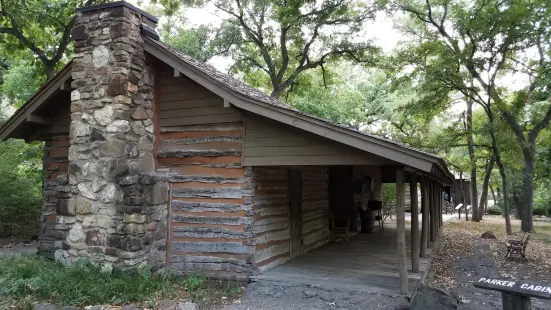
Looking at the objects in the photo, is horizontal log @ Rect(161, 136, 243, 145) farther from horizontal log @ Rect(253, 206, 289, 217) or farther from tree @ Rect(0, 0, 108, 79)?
tree @ Rect(0, 0, 108, 79)

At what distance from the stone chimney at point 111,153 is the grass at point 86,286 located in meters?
0.37

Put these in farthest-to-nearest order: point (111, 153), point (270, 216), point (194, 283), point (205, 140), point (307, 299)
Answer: point (270, 216)
point (205, 140)
point (111, 153)
point (194, 283)
point (307, 299)

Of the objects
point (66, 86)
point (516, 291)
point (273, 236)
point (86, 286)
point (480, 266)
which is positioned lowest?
point (480, 266)

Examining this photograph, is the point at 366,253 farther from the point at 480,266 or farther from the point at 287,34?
the point at 287,34

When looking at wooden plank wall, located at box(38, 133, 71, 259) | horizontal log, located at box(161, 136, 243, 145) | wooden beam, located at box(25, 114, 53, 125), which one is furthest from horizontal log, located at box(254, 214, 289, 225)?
wooden beam, located at box(25, 114, 53, 125)

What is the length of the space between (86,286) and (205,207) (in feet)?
7.85

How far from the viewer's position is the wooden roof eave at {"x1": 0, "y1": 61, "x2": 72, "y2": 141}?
7945 mm

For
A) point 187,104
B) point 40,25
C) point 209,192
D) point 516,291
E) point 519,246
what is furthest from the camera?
point 40,25

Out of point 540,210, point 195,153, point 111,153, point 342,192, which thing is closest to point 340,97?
point 342,192

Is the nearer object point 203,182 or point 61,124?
point 203,182

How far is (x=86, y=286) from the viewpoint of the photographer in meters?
5.90

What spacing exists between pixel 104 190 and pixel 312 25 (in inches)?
646

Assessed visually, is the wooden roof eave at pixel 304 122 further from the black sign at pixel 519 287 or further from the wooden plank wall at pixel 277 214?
the black sign at pixel 519 287

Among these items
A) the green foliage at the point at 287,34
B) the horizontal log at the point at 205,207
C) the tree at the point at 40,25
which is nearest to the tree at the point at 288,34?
the green foliage at the point at 287,34
